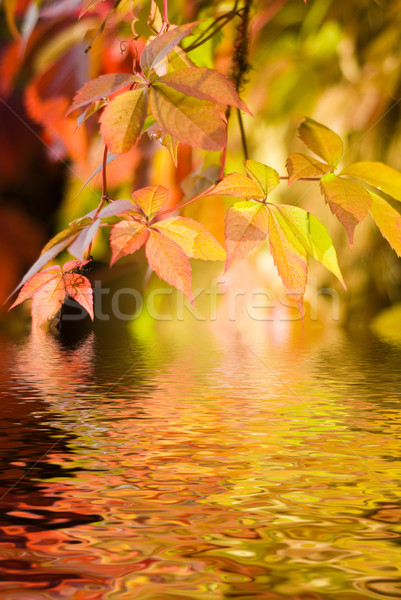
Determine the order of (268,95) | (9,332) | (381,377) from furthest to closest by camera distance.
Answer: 1. (9,332)
2. (268,95)
3. (381,377)

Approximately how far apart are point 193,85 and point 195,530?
0.15 metres

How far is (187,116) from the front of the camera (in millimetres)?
297

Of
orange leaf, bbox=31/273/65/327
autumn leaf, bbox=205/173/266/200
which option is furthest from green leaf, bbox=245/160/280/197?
orange leaf, bbox=31/273/65/327

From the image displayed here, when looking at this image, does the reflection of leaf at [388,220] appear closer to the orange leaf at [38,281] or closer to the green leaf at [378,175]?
the green leaf at [378,175]

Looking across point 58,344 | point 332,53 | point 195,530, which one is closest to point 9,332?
point 58,344

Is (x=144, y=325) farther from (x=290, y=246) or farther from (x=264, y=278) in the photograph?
(x=290, y=246)

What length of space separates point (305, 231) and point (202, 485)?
125 mm

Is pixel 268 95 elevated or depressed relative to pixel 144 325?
elevated

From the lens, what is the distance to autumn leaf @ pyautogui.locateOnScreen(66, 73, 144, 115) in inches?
11.8

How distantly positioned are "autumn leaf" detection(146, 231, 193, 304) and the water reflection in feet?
0.23

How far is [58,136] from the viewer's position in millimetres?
795

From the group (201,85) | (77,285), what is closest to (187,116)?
(201,85)

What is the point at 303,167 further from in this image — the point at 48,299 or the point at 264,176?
the point at 48,299

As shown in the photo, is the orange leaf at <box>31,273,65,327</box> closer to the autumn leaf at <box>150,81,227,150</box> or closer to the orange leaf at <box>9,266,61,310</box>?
the orange leaf at <box>9,266,61,310</box>
